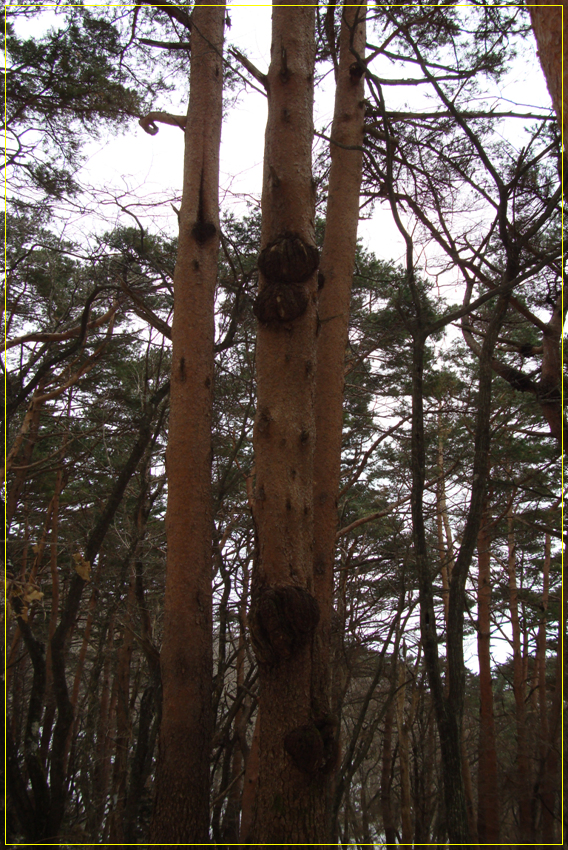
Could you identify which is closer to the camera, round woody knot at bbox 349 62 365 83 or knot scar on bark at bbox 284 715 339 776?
knot scar on bark at bbox 284 715 339 776

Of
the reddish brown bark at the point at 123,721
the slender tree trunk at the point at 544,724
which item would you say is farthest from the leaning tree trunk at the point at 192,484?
the slender tree trunk at the point at 544,724

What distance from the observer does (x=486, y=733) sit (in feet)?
30.3

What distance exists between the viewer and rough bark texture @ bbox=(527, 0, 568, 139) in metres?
1.42

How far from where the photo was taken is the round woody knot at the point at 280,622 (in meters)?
2.26

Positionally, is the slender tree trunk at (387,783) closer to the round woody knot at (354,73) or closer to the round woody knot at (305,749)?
the round woody knot at (305,749)

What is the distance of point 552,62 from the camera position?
57.4 inches

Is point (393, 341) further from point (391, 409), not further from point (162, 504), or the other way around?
point (162, 504)

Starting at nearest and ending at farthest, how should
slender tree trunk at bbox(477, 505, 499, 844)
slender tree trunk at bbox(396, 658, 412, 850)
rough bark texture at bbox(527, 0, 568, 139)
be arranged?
rough bark texture at bbox(527, 0, 568, 139) → slender tree trunk at bbox(477, 505, 499, 844) → slender tree trunk at bbox(396, 658, 412, 850)

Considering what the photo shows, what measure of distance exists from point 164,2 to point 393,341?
14.4 ft

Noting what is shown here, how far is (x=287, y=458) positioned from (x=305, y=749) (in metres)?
1.19

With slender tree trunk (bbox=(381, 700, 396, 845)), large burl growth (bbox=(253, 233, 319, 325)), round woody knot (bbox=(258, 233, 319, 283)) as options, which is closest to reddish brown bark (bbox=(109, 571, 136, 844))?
large burl growth (bbox=(253, 233, 319, 325))

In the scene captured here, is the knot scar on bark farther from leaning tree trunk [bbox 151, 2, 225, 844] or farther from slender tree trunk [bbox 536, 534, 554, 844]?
slender tree trunk [bbox 536, 534, 554, 844]

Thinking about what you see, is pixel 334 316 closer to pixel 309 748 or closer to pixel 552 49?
pixel 552 49

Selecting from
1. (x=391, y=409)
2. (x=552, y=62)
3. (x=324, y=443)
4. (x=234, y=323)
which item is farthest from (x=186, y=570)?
(x=391, y=409)
